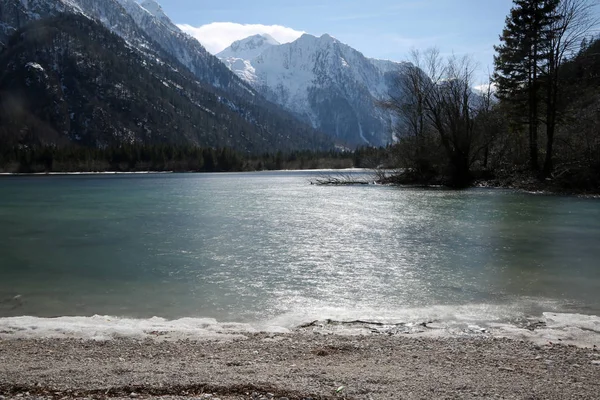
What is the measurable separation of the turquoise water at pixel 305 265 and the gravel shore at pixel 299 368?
7.59 feet

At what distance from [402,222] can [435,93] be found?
32.5 m

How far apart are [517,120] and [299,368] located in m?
48.3

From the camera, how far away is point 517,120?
158 ft

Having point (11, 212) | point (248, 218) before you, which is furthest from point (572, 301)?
point (11, 212)

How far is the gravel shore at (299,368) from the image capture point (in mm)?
6098

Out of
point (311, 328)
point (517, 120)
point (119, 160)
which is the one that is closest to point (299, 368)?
point (311, 328)

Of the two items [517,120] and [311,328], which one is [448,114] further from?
[311,328]

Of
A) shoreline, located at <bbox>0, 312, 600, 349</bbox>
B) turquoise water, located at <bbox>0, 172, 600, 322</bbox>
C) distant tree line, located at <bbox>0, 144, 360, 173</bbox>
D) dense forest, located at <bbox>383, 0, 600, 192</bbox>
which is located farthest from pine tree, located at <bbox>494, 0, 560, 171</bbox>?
distant tree line, located at <bbox>0, 144, 360, 173</bbox>

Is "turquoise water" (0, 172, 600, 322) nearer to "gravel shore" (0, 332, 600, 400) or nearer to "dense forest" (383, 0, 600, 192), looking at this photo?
"gravel shore" (0, 332, 600, 400)

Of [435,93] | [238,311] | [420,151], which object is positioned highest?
[435,93]

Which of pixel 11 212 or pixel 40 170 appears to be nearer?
pixel 11 212

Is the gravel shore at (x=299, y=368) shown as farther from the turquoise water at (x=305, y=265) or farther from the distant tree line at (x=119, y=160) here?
the distant tree line at (x=119, y=160)

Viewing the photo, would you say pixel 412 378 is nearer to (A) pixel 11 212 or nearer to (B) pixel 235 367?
(B) pixel 235 367

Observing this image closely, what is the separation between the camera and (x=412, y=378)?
661 cm
